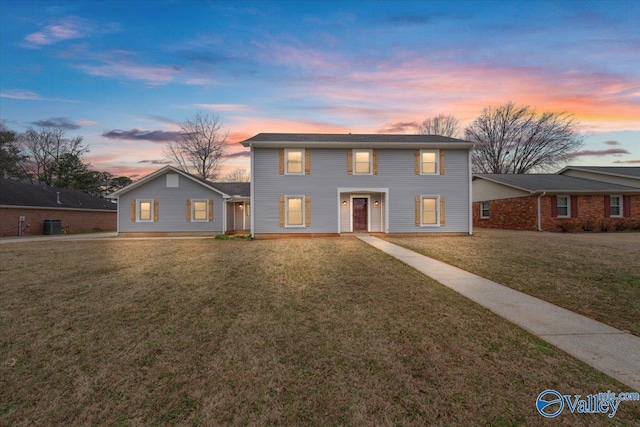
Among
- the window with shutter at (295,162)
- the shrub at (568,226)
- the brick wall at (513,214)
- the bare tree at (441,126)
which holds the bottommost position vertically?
the shrub at (568,226)

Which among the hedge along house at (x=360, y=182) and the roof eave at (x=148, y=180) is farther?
the roof eave at (x=148, y=180)

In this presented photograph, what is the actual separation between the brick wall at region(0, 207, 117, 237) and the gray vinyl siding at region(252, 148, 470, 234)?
20900 millimetres

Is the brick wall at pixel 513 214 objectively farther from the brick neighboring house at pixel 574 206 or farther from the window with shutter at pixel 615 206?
the window with shutter at pixel 615 206

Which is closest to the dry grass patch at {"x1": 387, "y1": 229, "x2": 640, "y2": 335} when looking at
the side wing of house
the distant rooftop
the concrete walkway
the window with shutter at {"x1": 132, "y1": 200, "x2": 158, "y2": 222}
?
the concrete walkway

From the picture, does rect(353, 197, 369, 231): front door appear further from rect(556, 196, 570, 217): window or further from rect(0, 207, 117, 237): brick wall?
rect(0, 207, 117, 237): brick wall

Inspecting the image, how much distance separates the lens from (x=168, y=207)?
19.6 m

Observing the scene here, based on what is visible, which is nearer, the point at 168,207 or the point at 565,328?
the point at 565,328

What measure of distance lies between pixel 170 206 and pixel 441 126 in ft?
110

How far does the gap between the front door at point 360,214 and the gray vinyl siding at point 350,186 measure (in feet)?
4.44

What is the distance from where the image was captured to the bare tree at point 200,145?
3244 centimetres

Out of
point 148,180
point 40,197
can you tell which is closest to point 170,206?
point 148,180

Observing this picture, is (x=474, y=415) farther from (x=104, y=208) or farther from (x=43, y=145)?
(x=43, y=145)

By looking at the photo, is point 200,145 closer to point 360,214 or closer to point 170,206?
point 170,206

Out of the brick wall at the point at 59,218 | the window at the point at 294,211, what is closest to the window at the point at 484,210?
the window at the point at 294,211
